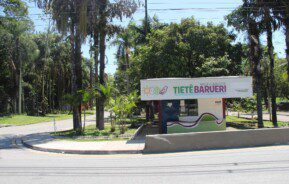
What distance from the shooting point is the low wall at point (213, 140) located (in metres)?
15.8

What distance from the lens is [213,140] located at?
628 inches

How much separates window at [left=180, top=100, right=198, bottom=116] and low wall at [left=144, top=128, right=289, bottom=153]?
6018 mm

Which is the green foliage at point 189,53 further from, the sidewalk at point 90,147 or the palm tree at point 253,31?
the sidewalk at point 90,147

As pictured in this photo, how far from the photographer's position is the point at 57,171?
10664 millimetres

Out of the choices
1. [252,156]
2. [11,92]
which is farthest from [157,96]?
[11,92]

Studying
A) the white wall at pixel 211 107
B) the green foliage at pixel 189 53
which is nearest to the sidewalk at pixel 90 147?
the white wall at pixel 211 107

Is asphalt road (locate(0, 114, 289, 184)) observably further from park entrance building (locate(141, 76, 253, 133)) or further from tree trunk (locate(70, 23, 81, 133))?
tree trunk (locate(70, 23, 81, 133))

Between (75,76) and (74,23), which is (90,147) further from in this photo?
(74,23)

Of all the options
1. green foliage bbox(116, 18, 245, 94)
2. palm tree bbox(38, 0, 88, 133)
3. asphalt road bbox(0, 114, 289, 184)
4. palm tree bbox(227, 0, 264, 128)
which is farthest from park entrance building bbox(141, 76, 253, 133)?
asphalt road bbox(0, 114, 289, 184)

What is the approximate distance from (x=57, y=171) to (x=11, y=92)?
4967 cm

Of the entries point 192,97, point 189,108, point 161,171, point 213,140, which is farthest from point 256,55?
point 161,171

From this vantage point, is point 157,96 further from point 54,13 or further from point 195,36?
point 195,36

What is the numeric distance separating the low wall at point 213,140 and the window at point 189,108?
602 cm

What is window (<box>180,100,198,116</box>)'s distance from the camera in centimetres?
2202
